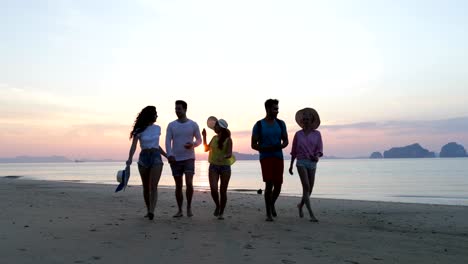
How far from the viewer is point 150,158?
7.66 meters

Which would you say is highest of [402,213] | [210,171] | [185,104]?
[185,104]

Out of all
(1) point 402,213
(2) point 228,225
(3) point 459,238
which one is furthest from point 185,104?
(1) point 402,213

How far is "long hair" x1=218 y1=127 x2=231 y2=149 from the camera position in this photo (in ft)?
26.7

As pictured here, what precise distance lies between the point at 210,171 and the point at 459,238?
4.05 metres

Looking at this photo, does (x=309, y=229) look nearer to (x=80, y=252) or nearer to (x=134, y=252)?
(x=134, y=252)

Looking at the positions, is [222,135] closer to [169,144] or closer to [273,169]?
[169,144]

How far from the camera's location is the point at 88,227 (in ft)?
21.5

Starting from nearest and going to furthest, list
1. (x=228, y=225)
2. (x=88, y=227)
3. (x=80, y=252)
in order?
(x=80, y=252) → (x=88, y=227) → (x=228, y=225)

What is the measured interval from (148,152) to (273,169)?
6.97 ft

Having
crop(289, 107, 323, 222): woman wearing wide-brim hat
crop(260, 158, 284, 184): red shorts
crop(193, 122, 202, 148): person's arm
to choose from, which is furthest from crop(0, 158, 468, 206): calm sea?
crop(193, 122, 202, 148): person's arm

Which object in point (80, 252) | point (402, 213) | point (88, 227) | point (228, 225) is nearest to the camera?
point (80, 252)

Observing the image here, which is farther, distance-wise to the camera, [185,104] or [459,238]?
[185,104]

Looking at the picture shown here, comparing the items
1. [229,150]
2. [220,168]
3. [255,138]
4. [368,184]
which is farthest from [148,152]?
[368,184]

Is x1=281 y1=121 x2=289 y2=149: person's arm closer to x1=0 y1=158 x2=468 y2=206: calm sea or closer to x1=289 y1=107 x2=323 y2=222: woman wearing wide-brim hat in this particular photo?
x1=289 y1=107 x2=323 y2=222: woman wearing wide-brim hat
